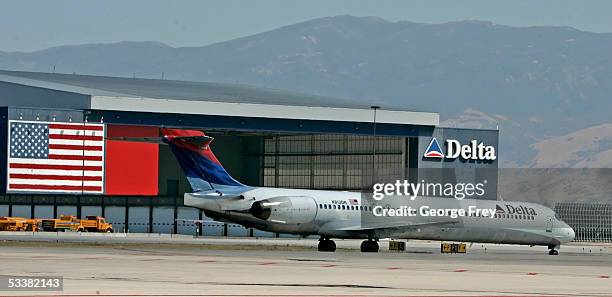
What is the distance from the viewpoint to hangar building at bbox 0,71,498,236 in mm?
110312

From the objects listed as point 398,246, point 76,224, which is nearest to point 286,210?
point 398,246

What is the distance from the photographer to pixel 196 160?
77.7m

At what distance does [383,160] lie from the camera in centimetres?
12725

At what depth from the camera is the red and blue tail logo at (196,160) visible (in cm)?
7744

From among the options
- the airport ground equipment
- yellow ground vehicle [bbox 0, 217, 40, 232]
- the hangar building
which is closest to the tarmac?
the airport ground equipment

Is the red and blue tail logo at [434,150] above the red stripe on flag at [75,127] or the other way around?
the other way around

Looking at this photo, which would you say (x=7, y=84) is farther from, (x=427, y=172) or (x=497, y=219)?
(x=497, y=219)

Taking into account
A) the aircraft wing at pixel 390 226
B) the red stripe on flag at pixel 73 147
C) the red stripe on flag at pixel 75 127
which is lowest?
the aircraft wing at pixel 390 226

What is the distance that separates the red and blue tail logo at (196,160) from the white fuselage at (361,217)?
3.48 ft

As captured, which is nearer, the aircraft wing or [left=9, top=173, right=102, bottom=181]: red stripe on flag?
the aircraft wing

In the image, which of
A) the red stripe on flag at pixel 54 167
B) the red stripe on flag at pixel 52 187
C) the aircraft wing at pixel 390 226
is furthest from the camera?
the red stripe on flag at pixel 52 187

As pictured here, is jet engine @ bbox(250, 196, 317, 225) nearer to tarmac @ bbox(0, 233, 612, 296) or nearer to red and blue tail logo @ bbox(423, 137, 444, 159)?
tarmac @ bbox(0, 233, 612, 296)

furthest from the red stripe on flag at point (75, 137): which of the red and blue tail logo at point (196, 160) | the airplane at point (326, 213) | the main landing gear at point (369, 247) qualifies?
the main landing gear at point (369, 247)

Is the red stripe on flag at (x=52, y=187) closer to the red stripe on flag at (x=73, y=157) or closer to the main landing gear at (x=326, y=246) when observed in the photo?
the red stripe on flag at (x=73, y=157)
